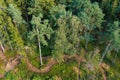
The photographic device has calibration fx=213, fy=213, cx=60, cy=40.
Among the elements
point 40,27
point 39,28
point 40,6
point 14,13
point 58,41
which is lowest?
point 58,41

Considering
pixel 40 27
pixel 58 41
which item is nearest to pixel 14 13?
pixel 40 27

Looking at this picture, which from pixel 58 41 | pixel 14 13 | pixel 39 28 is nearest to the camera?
pixel 58 41

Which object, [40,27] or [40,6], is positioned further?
[40,6]

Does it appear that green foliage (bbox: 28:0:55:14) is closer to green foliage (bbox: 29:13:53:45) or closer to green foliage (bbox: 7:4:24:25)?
green foliage (bbox: 7:4:24:25)

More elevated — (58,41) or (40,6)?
(40,6)

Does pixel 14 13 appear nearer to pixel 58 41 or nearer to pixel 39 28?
pixel 39 28

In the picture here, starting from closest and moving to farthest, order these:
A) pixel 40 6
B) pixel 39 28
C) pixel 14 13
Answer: pixel 39 28
pixel 14 13
pixel 40 6

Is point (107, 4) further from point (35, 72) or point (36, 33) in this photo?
point (35, 72)

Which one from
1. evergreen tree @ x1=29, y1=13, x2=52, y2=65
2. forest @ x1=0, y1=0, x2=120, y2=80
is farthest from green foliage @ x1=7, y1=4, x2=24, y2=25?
evergreen tree @ x1=29, y1=13, x2=52, y2=65
